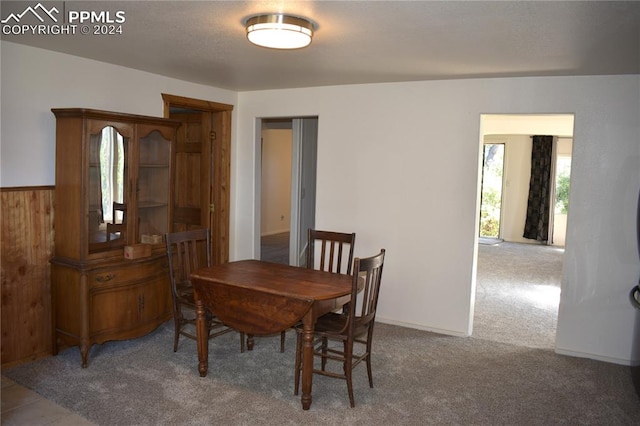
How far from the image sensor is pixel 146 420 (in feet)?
8.29

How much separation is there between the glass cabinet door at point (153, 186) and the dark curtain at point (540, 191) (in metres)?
7.14

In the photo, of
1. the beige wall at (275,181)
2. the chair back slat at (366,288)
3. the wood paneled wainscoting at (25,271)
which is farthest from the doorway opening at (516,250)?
the beige wall at (275,181)

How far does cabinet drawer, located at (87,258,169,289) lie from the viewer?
319cm

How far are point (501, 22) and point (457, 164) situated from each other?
5.46 ft

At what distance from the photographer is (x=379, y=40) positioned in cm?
269

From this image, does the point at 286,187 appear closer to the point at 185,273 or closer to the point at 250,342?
the point at 185,273

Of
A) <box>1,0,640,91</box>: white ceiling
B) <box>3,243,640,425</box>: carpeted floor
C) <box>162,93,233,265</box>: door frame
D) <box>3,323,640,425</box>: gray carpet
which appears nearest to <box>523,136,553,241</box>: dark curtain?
<box>3,243,640,425</box>: carpeted floor

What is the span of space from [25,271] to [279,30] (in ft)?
7.49

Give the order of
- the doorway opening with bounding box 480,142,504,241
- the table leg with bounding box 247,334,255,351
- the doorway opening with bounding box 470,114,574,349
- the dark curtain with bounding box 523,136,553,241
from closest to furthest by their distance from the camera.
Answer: the table leg with bounding box 247,334,255,351 < the doorway opening with bounding box 470,114,574,349 < the dark curtain with bounding box 523,136,553,241 < the doorway opening with bounding box 480,142,504,241

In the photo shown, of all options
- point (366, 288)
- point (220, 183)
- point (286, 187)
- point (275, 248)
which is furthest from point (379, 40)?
point (286, 187)

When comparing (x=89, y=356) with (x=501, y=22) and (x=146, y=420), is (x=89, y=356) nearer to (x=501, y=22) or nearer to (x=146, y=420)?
(x=146, y=420)

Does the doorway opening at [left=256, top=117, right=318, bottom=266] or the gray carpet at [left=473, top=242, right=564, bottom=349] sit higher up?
the doorway opening at [left=256, top=117, right=318, bottom=266]

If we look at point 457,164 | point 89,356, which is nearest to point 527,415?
point 457,164

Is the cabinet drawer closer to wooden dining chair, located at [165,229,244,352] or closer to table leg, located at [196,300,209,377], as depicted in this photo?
wooden dining chair, located at [165,229,244,352]
